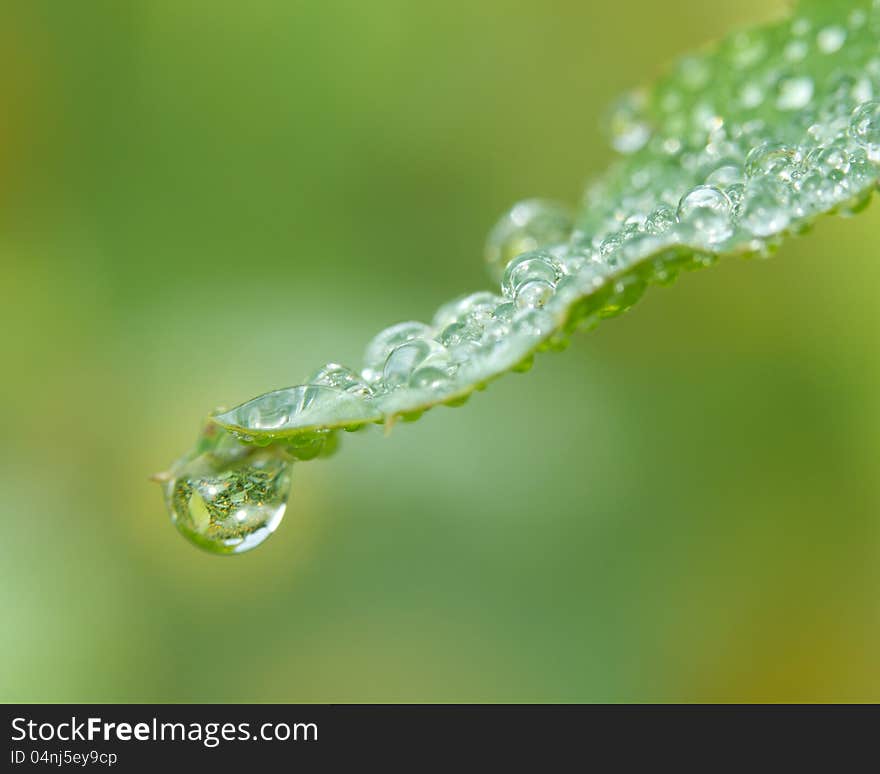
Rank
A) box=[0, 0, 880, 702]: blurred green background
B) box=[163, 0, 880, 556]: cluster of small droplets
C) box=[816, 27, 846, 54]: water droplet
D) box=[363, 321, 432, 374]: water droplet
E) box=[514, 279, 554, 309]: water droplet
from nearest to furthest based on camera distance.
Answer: box=[163, 0, 880, 556]: cluster of small droplets, box=[514, 279, 554, 309]: water droplet, box=[363, 321, 432, 374]: water droplet, box=[816, 27, 846, 54]: water droplet, box=[0, 0, 880, 702]: blurred green background

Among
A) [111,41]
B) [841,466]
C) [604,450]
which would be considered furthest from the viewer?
[111,41]

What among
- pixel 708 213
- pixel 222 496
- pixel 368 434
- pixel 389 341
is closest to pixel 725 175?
pixel 708 213

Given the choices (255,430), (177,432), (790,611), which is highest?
(177,432)

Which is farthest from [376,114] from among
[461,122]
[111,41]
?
[111,41]

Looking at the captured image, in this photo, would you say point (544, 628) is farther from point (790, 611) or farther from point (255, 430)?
point (255, 430)

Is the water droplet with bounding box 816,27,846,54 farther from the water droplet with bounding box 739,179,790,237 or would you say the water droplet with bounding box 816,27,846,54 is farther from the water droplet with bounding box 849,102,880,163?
the water droplet with bounding box 739,179,790,237

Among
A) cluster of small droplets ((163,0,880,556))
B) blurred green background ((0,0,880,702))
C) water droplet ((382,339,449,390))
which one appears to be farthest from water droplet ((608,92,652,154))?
blurred green background ((0,0,880,702))

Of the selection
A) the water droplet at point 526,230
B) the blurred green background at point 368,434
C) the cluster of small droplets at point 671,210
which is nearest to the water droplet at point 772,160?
the cluster of small droplets at point 671,210
